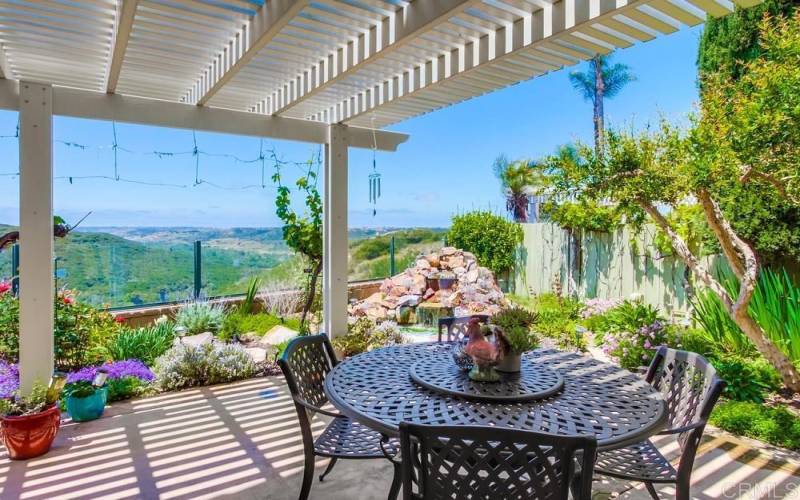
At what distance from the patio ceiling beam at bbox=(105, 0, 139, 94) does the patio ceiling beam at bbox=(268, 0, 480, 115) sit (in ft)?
4.24

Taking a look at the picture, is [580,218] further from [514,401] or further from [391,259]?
[514,401]

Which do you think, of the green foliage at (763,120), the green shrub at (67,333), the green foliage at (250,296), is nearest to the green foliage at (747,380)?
the green foliage at (763,120)

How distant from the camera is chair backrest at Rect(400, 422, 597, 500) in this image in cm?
134

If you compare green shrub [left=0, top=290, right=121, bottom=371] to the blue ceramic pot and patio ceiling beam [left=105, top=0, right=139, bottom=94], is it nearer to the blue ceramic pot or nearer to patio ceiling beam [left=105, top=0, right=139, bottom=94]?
the blue ceramic pot

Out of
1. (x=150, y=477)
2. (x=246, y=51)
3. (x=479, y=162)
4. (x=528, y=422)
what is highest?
(x=479, y=162)

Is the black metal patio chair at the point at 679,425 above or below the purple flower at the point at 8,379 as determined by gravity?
above

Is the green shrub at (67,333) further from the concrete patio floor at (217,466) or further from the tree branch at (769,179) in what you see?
the tree branch at (769,179)

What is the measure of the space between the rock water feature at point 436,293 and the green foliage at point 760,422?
3743 millimetres

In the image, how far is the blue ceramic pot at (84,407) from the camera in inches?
141

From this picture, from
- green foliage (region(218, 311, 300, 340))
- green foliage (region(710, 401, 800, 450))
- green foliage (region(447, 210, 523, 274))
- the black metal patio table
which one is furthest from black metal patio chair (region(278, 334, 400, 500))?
green foliage (region(447, 210, 523, 274))

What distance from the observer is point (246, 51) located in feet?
9.56

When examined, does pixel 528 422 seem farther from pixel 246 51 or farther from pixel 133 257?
pixel 133 257

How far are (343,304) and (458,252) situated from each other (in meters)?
3.84

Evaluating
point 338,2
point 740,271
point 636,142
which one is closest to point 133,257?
point 338,2
